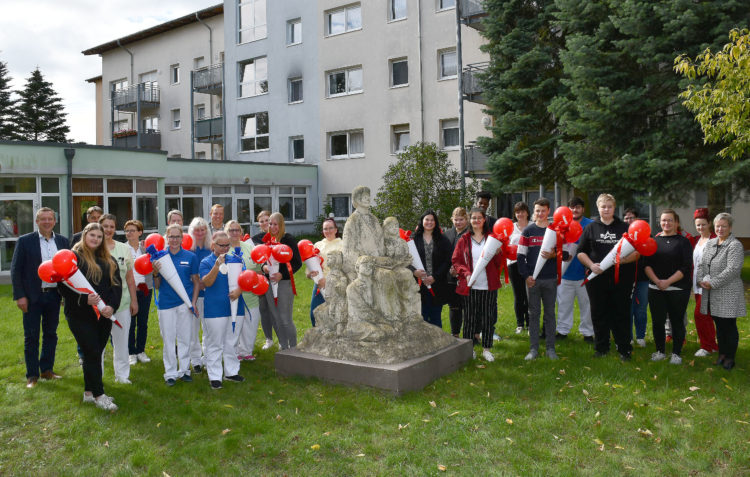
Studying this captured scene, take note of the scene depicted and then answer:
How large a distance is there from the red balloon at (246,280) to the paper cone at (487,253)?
8.76 feet

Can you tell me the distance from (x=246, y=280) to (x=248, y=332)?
1.46 m

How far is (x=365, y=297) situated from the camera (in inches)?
263

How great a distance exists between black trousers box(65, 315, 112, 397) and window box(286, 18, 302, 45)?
2338cm

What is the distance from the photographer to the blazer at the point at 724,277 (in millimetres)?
6621

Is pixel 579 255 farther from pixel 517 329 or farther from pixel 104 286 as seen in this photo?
pixel 104 286

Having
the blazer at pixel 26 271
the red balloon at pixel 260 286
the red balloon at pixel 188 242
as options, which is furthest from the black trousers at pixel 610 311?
the blazer at pixel 26 271

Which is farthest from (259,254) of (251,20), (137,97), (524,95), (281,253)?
(137,97)

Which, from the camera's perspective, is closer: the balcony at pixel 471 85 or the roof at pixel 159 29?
the balcony at pixel 471 85

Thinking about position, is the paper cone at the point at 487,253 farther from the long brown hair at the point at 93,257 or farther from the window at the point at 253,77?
the window at the point at 253,77

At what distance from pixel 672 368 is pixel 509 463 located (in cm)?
323

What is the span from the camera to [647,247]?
6.80 metres


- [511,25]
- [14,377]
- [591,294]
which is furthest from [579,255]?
[511,25]

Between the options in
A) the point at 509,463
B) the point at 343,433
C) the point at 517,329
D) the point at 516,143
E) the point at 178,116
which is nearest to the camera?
the point at 509,463

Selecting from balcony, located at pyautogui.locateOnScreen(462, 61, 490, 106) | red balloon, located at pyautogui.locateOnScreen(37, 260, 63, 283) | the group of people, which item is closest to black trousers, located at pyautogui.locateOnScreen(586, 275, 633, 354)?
the group of people
